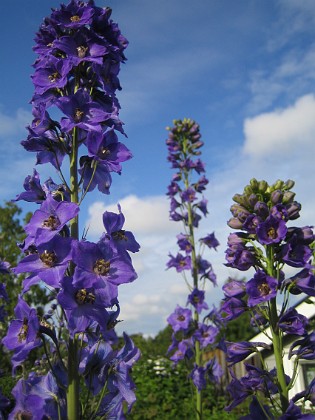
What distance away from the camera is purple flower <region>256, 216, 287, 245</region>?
3.29 metres

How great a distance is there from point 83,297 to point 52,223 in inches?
17.7

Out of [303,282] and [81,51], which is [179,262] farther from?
[81,51]

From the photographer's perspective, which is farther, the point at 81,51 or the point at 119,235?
the point at 81,51

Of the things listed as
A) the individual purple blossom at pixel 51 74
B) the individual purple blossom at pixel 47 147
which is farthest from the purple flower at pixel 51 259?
the individual purple blossom at pixel 51 74

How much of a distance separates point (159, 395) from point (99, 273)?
30.7 feet

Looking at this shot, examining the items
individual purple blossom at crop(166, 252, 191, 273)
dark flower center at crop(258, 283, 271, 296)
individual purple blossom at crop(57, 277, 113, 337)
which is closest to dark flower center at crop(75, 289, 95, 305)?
individual purple blossom at crop(57, 277, 113, 337)

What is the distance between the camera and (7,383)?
13.5 ft

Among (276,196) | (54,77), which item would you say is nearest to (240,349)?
(276,196)

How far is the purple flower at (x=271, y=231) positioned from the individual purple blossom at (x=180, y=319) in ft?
14.5

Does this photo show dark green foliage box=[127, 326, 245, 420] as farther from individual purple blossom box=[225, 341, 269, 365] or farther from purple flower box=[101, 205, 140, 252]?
purple flower box=[101, 205, 140, 252]

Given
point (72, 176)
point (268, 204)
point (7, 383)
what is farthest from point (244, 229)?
point (7, 383)

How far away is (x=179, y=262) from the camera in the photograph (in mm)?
8148

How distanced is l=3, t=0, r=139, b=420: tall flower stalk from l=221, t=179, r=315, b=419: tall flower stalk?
0.87 m

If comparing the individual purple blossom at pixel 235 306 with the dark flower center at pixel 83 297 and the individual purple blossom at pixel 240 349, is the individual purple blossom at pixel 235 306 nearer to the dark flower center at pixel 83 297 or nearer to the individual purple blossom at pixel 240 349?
the individual purple blossom at pixel 240 349
